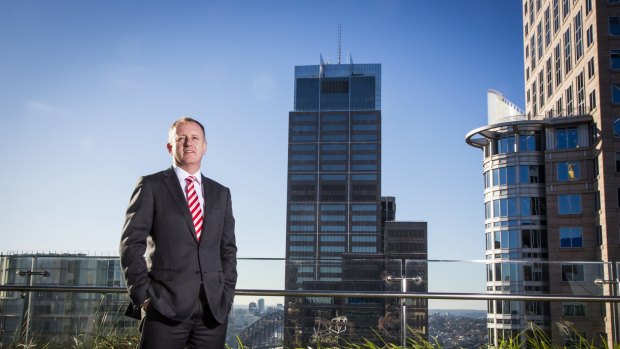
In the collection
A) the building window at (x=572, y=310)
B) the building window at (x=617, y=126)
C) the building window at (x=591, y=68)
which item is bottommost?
the building window at (x=572, y=310)

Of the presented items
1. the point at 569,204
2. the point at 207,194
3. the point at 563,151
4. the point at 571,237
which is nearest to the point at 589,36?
the point at 563,151

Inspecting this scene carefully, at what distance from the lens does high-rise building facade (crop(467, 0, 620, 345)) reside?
119 feet

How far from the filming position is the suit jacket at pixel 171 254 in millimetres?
2801

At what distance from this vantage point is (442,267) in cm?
704

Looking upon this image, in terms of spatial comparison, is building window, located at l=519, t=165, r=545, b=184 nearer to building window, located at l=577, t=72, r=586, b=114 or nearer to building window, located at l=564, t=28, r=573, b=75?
building window, located at l=577, t=72, r=586, b=114

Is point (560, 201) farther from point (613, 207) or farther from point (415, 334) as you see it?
point (415, 334)

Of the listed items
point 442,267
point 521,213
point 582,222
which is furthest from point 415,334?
point 521,213

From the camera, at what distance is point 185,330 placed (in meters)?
2.89

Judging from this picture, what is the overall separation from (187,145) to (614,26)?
3942 cm

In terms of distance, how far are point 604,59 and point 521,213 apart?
12093 millimetres

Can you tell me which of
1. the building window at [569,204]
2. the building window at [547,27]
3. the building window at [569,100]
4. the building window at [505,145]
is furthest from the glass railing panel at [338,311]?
the building window at [547,27]

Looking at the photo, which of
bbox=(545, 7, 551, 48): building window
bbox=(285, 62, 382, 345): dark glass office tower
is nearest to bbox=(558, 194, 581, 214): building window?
bbox=(545, 7, 551, 48): building window

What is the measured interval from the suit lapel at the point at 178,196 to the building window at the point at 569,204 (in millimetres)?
40165

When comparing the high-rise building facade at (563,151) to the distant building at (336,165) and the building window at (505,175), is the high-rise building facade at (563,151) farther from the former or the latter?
the distant building at (336,165)
